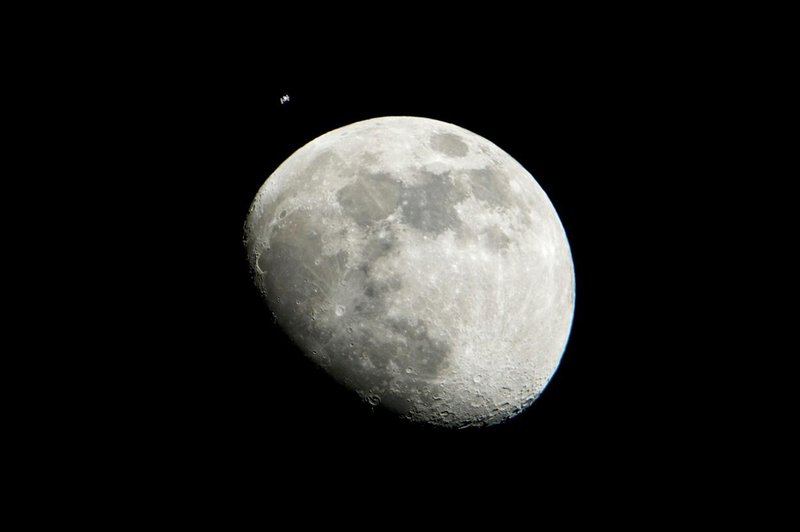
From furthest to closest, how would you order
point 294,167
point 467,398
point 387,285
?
point 294,167
point 467,398
point 387,285

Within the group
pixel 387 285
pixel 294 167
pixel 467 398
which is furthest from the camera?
pixel 294 167

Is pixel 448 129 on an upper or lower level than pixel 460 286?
upper

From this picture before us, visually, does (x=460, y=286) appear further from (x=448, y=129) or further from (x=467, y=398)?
(x=448, y=129)

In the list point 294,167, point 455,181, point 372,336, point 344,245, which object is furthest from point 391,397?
point 294,167

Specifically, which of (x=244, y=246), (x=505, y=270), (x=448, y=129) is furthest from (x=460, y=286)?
(x=244, y=246)

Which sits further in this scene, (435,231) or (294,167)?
(294,167)

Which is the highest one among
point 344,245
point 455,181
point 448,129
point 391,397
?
point 448,129
